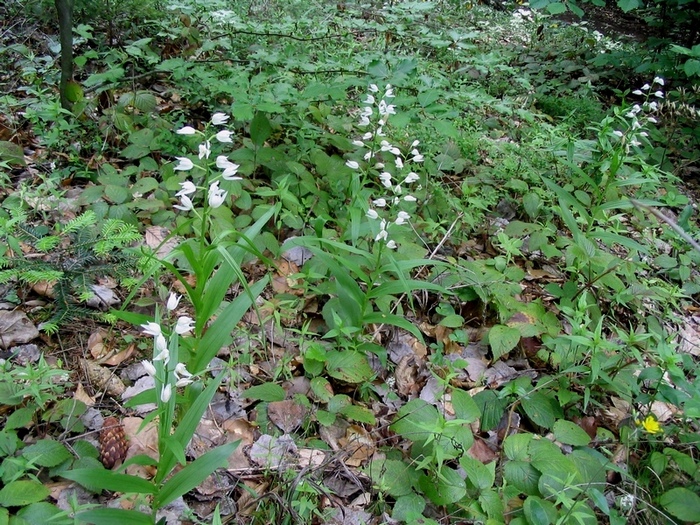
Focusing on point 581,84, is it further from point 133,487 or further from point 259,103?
point 133,487

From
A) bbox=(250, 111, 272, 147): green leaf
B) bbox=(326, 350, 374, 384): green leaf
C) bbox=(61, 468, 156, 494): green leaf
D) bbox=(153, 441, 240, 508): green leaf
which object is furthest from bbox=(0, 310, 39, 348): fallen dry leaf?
bbox=(250, 111, 272, 147): green leaf

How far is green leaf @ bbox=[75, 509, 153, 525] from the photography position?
1296 mm

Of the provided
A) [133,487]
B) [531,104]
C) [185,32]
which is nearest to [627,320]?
[133,487]

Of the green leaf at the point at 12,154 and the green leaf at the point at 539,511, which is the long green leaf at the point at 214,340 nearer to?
the green leaf at the point at 539,511

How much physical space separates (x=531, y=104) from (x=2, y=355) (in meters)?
4.97

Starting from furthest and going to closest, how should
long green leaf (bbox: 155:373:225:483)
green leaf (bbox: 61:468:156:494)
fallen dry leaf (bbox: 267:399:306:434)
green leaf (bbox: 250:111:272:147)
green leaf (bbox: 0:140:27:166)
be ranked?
green leaf (bbox: 250:111:272:147) → green leaf (bbox: 0:140:27:166) → fallen dry leaf (bbox: 267:399:306:434) → long green leaf (bbox: 155:373:225:483) → green leaf (bbox: 61:468:156:494)

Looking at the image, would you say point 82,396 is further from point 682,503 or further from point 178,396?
point 682,503

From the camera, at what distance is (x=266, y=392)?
196 centimetres

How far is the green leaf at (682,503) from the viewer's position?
1.72 metres

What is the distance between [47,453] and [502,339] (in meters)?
1.89

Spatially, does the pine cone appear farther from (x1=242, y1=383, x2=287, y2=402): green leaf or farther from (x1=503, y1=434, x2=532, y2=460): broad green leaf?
(x1=503, y1=434, x2=532, y2=460): broad green leaf

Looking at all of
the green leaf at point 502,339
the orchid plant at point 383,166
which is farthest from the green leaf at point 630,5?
the green leaf at point 502,339

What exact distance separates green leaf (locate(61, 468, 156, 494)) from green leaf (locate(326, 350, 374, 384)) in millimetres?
883

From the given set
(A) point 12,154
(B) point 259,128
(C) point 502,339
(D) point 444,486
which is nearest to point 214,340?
(D) point 444,486
